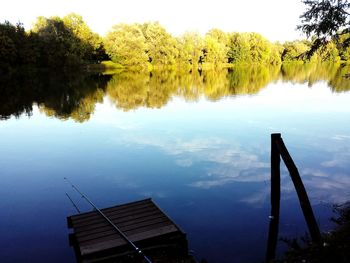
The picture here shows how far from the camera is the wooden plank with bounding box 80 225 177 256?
33.3 ft

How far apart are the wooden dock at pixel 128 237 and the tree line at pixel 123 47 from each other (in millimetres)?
79554

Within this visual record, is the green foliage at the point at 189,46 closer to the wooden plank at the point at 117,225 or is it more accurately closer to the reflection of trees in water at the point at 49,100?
the reflection of trees in water at the point at 49,100

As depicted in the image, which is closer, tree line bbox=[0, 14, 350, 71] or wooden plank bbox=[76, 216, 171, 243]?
wooden plank bbox=[76, 216, 171, 243]

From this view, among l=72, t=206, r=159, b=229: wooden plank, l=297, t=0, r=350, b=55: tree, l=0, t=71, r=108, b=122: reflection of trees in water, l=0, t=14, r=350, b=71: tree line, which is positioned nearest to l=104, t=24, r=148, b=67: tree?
l=0, t=14, r=350, b=71: tree line

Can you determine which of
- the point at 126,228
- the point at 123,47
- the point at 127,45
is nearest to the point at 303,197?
the point at 126,228

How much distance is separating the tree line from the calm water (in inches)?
1961

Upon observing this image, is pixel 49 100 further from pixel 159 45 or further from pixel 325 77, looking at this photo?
pixel 159 45

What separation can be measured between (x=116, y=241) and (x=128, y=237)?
40 cm

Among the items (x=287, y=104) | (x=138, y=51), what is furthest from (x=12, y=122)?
(x=138, y=51)

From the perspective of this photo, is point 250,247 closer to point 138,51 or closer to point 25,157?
point 25,157

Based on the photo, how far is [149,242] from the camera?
10.8 metres

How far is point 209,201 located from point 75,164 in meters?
9.30

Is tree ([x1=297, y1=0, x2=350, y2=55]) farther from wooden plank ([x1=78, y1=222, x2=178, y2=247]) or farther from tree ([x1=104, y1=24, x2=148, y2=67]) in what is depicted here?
tree ([x1=104, y1=24, x2=148, y2=67])

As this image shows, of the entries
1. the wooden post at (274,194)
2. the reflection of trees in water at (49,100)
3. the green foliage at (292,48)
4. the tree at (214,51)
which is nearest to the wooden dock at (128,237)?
the wooden post at (274,194)
